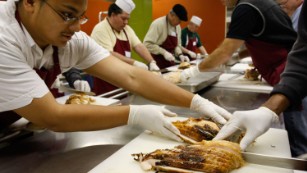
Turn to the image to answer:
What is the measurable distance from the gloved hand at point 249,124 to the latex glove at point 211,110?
192 millimetres

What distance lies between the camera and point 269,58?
274 centimetres

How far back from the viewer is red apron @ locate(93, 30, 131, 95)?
4.09m

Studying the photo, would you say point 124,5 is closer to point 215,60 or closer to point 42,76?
point 215,60

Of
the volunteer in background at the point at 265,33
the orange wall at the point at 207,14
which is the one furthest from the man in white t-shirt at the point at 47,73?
the orange wall at the point at 207,14

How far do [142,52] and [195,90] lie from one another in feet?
7.53

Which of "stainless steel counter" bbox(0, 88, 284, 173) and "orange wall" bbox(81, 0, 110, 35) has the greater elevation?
"orange wall" bbox(81, 0, 110, 35)

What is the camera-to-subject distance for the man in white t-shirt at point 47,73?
140 centimetres

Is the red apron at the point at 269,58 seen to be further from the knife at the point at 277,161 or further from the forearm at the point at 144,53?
the forearm at the point at 144,53

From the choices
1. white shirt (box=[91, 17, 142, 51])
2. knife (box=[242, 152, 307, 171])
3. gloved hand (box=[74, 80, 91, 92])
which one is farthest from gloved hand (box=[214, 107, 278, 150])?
white shirt (box=[91, 17, 142, 51])

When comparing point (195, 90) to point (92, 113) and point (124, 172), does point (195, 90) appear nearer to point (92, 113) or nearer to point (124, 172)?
point (92, 113)

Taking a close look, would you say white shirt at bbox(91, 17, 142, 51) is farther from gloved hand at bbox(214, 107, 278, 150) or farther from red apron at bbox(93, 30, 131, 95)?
gloved hand at bbox(214, 107, 278, 150)

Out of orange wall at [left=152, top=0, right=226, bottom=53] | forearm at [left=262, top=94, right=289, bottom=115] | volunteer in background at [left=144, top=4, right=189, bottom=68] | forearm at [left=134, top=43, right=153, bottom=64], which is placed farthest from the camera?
orange wall at [left=152, top=0, right=226, bottom=53]

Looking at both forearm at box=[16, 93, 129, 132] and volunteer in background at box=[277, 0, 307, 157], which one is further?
volunteer in background at box=[277, 0, 307, 157]

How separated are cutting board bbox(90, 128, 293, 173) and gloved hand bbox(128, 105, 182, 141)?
0.12 feet
